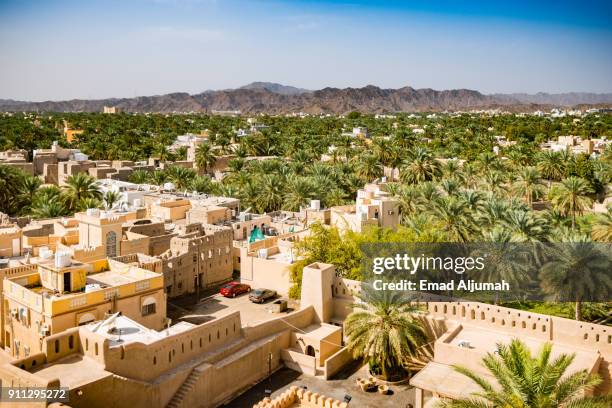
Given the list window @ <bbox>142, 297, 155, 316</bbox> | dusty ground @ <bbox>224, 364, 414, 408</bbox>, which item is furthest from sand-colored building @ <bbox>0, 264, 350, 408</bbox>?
window @ <bbox>142, 297, 155, 316</bbox>

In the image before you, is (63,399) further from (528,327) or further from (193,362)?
(528,327)

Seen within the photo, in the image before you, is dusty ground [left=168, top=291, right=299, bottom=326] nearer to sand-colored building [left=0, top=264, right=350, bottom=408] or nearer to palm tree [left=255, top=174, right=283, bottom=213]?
sand-colored building [left=0, top=264, right=350, bottom=408]

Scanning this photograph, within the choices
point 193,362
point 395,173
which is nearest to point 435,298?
point 193,362

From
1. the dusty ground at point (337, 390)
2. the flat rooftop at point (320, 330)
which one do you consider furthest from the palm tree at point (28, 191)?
the dusty ground at point (337, 390)

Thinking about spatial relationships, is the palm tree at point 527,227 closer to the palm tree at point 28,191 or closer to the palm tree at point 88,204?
the palm tree at point 88,204

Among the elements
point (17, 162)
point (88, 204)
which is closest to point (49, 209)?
point (88, 204)
